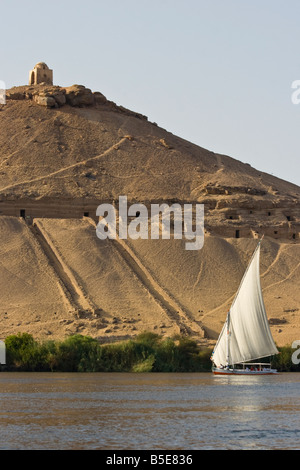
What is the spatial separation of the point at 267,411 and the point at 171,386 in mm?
9595

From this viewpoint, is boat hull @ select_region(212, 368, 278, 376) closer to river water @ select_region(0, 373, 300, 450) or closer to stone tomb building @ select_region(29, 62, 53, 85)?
river water @ select_region(0, 373, 300, 450)

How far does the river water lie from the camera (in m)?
23.2

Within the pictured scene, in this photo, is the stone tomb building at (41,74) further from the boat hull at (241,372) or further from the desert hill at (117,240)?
the boat hull at (241,372)

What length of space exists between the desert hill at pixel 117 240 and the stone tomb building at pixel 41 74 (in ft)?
6.56

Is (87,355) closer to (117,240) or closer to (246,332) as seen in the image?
(246,332)

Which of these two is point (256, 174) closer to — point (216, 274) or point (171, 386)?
point (216, 274)

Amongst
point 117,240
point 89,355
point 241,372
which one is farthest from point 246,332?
point 117,240

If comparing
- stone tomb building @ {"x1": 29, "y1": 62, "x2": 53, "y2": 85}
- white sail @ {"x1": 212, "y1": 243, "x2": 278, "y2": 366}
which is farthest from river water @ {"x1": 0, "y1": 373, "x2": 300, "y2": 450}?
stone tomb building @ {"x1": 29, "y1": 62, "x2": 53, "y2": 85}

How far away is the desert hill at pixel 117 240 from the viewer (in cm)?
5653

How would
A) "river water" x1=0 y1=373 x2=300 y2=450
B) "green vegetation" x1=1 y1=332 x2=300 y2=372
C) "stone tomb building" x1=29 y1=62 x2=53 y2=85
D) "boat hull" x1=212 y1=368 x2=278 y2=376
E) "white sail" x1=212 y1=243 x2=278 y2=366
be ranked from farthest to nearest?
1. "stone tomb building" x1=29 y1=62 x2=53 y2=85
2. "green vegetation" x1=1 y1=332 x2=300 y2=372
3. "boat hull" x1=212 y1=368 x2=278 y2=376
4. "white sail" x1=212 y1=243 x2=278 y2=366
5. "river water" x1=0 y1=373 x2=300 y2=450

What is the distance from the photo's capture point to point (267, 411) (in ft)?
98.2

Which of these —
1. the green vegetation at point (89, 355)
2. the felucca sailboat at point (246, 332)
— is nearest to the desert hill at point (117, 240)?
the green vegetation at point (89, 355)

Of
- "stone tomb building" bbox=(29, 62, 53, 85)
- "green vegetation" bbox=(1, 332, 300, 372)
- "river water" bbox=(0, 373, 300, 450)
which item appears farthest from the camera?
"stone tomb building" bbox=(29, 62, 53, 85)

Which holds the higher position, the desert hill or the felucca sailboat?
the desert hill
